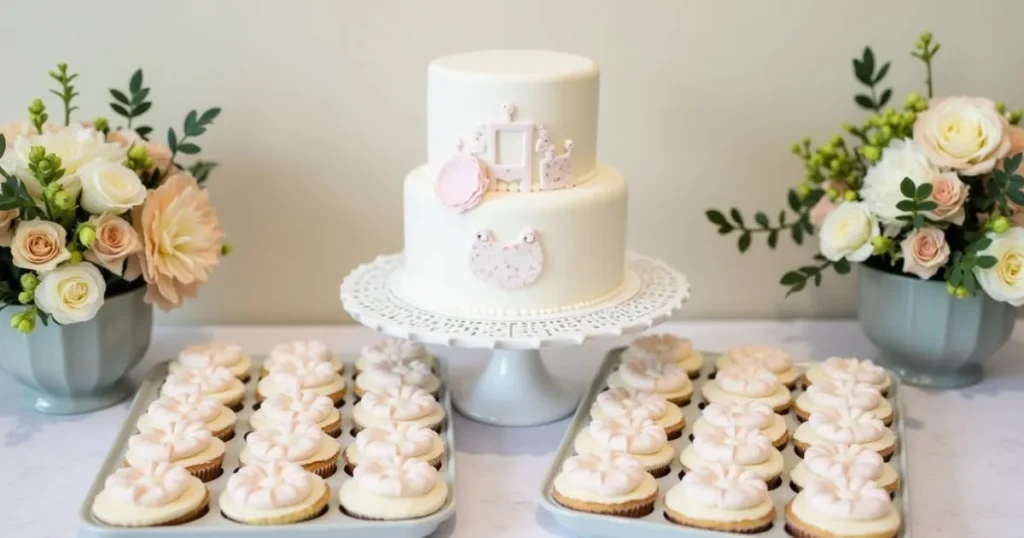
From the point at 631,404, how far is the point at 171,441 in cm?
47

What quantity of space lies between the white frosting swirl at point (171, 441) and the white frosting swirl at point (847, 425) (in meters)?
0.61

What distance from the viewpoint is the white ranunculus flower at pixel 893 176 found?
1218 millimetres

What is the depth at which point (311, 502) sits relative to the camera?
97 cm

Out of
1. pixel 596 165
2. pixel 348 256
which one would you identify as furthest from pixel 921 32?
pixel 348 256

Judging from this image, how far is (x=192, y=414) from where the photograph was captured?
1.12m

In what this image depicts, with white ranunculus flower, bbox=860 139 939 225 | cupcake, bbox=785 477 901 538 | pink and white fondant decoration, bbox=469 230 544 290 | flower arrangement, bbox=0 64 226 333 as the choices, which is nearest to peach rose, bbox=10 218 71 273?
flower arrangement, bbox=0 64 226 333

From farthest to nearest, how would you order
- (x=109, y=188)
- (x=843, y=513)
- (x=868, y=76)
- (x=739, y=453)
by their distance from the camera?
(x=868, y=76)
(x=109, y=188)
(x=739, y=453)
(x=843, y=513)

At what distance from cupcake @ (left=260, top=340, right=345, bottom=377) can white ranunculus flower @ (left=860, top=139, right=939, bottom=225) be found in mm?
651

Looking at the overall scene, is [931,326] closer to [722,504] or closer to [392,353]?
[722,504]

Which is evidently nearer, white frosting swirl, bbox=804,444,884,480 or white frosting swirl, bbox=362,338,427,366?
white frosting swirl, bbox=804,444,884,480

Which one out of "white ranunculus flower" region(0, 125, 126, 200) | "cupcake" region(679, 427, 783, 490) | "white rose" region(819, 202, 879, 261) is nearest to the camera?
"cupcake" region(679, 427, 783, 490)

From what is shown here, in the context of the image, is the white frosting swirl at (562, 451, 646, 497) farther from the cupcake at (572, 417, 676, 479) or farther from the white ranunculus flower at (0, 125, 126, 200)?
the white ranunculus flower at (0, 125, 126, 200)

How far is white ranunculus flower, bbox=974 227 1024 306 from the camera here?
1.19m

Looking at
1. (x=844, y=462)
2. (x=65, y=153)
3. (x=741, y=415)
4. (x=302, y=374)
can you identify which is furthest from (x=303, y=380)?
(x=844, y=462)
